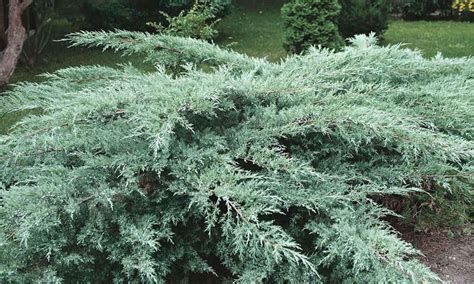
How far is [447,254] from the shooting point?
2.64 metres

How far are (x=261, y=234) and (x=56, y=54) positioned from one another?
28.1ft

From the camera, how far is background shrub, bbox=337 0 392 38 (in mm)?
9508

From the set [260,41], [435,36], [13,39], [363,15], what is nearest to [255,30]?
[260,41]

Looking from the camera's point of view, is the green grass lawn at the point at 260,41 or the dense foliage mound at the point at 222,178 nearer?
the dense foliage mound at the point at 222,178

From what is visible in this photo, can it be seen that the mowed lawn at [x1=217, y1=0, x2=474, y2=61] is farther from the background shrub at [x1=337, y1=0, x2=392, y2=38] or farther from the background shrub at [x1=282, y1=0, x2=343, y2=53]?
the background shrub at [x1=282, y1=0, x2=343, y2=53]

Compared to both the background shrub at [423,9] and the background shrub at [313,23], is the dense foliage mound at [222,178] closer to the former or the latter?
the background shrub at [313,23]

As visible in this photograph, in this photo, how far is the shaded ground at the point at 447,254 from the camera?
8.22ft

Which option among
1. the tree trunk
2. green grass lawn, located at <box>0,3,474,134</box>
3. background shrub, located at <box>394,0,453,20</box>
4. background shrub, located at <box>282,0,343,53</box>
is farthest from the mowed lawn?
the tree trunk

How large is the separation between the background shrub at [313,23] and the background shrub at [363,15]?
5.31ft

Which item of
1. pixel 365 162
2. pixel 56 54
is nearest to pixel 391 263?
pixel 365 162

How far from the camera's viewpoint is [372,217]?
2.25 meters

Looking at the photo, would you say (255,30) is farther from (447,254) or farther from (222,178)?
(222,178)

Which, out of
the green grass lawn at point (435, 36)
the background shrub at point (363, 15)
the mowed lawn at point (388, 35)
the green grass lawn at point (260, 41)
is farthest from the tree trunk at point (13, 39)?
the green grass lawn at point (435, 36)

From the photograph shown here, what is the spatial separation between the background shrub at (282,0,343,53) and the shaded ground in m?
5.40
